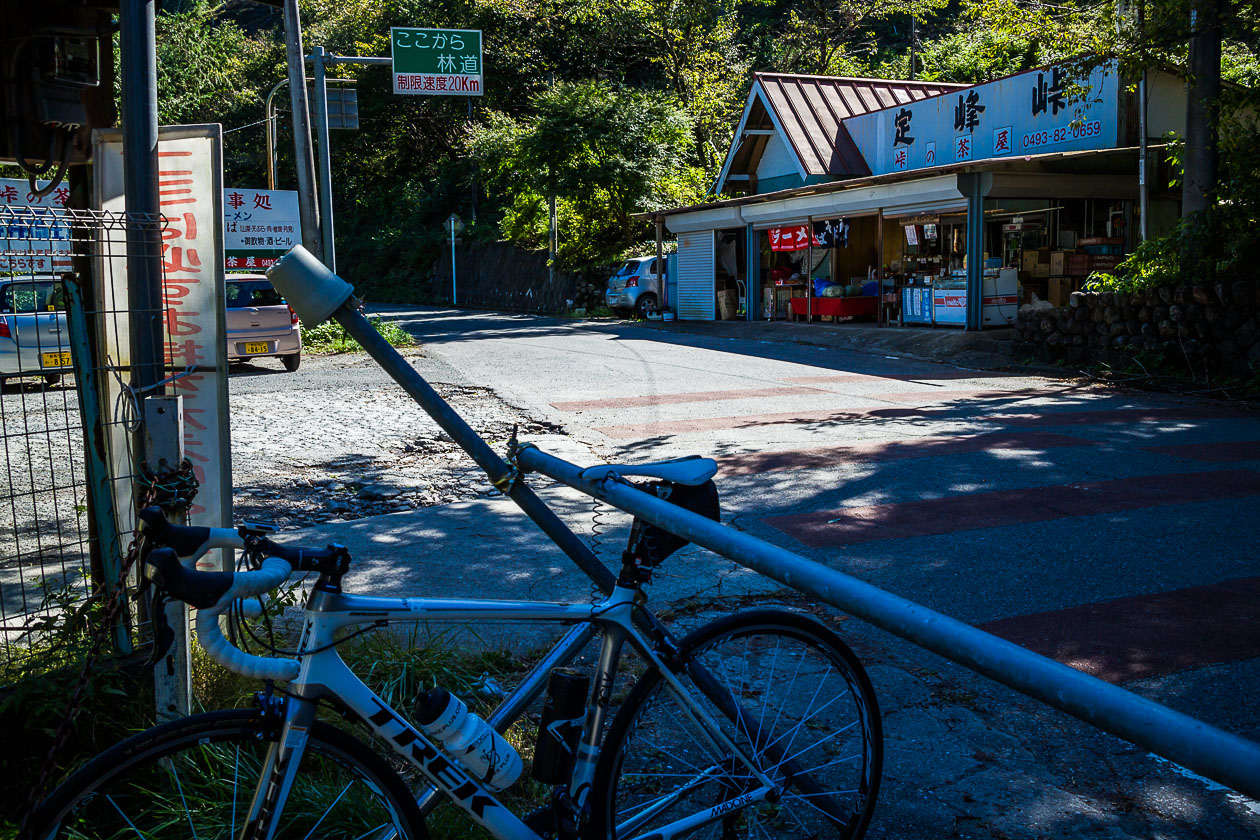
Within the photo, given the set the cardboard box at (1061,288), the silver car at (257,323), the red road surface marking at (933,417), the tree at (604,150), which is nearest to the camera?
the red road surface marking at (933,417)

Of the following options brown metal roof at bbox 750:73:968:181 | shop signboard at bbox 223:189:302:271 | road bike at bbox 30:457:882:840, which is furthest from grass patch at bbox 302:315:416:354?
road bike at bbox 30:457:882:840

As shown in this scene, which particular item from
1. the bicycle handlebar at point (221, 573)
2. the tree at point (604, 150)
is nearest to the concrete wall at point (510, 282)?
the tree at point (604, 150)

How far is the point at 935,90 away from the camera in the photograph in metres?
26.9

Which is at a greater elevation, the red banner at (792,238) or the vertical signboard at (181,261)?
the red banner at (792,238)

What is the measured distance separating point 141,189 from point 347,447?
655 cm

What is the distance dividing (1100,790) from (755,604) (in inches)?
80.0

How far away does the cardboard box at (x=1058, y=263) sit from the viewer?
19328mm

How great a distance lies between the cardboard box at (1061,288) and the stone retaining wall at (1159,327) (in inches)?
160

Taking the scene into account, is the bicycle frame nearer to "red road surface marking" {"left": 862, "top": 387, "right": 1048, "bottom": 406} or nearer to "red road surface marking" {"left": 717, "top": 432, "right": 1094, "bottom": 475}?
"red road surface marking" {"left": 717, "top": 432, "right": 1094, "bottom": 475}

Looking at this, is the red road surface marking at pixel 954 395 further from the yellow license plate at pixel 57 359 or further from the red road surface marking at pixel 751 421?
the yellow license plate at pixel 57 359

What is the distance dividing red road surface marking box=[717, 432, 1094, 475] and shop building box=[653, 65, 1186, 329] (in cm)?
734

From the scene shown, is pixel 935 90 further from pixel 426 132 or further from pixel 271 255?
pixel 426 132

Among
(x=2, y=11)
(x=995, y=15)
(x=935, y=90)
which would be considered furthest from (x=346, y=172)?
(x=2, y=11)

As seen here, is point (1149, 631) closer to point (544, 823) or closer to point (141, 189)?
point (544, 823)
